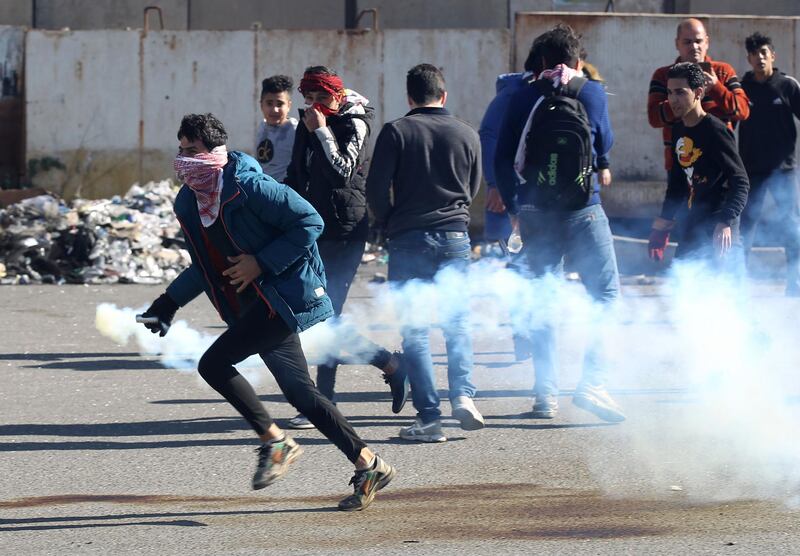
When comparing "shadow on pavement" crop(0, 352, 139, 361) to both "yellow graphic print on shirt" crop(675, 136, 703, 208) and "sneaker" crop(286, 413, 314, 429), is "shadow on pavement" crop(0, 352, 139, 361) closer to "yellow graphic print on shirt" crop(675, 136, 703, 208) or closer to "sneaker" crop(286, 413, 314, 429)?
"sneaker" crop(286, 413, 314, 429)

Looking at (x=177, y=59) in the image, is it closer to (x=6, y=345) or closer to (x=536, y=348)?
(x=6, y=345)

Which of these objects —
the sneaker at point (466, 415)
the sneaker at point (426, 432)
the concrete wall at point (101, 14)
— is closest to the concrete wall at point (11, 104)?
the concrete wall at point (101, 14)

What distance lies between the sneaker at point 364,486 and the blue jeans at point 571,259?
1838mm

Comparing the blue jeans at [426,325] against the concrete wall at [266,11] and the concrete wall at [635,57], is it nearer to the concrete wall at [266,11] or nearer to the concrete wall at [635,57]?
the concrete wall at [635,57]

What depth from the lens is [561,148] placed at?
6367 mm

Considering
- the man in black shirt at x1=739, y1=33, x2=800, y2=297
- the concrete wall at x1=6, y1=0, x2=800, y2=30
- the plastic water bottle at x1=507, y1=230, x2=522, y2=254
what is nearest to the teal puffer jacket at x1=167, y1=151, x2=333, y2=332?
the plastic water bottle at x1=507, y1=230, x2=522, y2=254

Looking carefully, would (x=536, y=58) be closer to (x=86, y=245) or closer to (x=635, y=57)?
(x=86, y=245)

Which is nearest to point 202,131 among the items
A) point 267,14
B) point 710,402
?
point 710,402

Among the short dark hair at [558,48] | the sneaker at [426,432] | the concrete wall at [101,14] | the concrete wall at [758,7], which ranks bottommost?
the sneaker at [426,432]

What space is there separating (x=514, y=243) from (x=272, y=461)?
2848 mm

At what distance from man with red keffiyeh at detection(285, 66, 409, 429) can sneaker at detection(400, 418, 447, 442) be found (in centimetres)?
29

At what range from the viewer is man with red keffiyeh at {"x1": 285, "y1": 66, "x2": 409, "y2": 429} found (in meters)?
6.25

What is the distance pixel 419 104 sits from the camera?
6.16 m

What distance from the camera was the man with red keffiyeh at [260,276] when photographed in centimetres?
489
